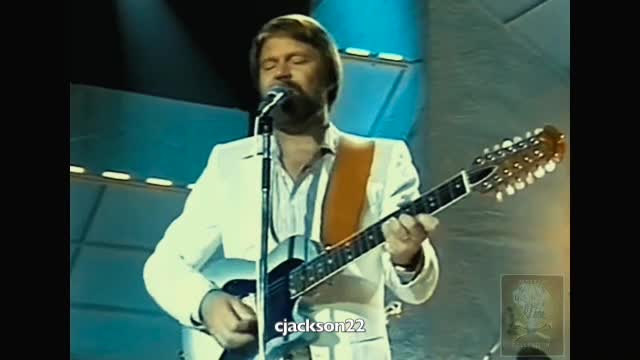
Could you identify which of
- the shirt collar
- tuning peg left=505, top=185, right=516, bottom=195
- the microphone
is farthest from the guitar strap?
tuning peg left=505, top=185, right=516, bottom=195

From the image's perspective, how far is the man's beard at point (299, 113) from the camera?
6.80 feet

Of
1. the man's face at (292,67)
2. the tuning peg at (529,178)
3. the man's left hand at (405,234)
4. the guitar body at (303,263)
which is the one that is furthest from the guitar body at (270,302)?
the tuning peg at (529,178)

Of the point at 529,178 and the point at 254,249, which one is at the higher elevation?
the point at 529,178

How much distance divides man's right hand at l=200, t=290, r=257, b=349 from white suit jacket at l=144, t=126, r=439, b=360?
2cm

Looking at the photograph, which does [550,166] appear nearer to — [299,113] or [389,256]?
[389,256]

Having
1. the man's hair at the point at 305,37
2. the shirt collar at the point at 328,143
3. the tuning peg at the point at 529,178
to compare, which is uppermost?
the man's hair at the point at 305,37

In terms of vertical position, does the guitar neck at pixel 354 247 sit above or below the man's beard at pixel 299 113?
below

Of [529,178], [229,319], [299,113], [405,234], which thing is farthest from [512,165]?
[229,319]

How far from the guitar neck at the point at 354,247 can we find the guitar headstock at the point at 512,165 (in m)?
0.05

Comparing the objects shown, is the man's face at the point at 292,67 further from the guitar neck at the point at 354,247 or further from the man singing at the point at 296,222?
the guitar neck at the point at 354,247

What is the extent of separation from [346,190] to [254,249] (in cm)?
18

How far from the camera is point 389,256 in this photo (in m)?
2.03
